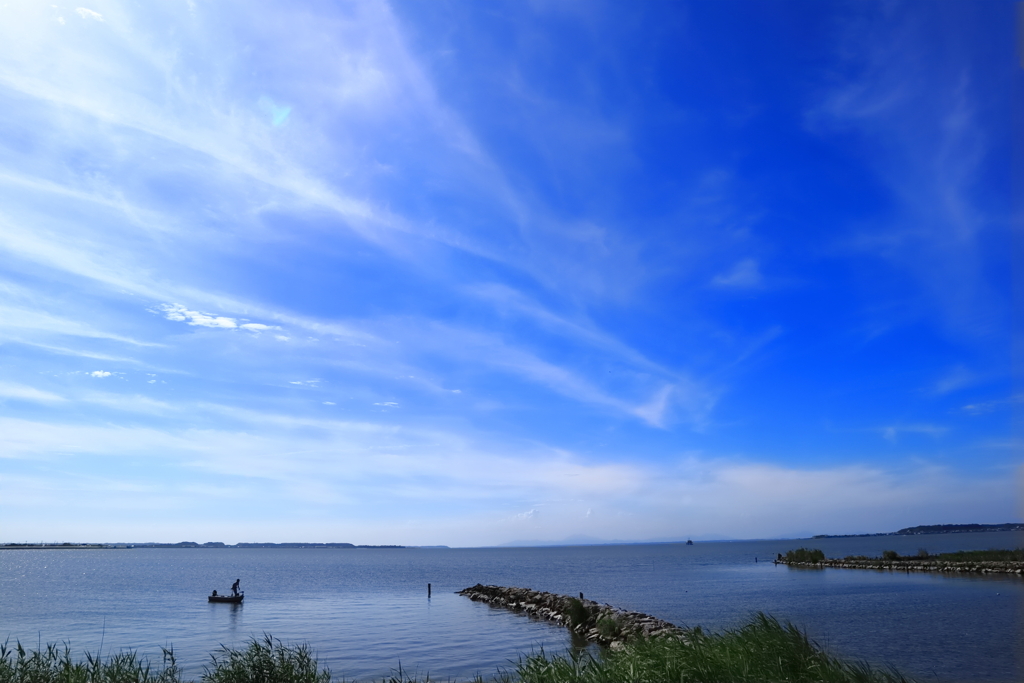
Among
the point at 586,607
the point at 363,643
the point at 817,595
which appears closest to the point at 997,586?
the point at 817,595

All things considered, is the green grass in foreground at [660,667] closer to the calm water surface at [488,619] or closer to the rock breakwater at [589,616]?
the calm water surface at [488,619]

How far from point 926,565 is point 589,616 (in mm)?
50051

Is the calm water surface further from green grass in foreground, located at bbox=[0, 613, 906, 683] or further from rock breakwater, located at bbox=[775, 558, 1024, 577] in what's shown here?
rock breakwater, located at bbox=[775, 558, 1024, 577]

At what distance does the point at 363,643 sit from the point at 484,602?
24705mm

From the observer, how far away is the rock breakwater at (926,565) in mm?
57938

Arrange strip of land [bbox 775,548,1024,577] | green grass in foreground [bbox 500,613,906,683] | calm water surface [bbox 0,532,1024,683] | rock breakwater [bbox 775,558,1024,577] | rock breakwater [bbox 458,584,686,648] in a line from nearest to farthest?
1. green grass in foreground [bbox 500,613,906,683]
2. calm water surface [bbox 0,532,1024,683]
3. rock breakwater [bbox 458,584,686,648]
4. rock breakwater [bbox 775,558,1024,577]
5. strip of land [bbox 775,548,1024,577]

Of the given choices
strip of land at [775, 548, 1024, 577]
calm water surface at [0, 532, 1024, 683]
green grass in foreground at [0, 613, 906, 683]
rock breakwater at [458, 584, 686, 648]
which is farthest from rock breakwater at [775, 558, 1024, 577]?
green grass in foreground at [0, 613, 906, 683]

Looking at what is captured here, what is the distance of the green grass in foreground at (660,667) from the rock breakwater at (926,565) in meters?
59.0

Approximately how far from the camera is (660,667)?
35.6 feet

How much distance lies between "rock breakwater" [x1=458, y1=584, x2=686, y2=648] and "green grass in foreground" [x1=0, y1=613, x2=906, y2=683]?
312 inches

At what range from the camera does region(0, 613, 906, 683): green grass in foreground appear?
32.8 feet

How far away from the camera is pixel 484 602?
58438 millimetres

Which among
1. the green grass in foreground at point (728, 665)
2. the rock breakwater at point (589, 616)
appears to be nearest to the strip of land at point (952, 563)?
the rock breakwater at point (589, 616)

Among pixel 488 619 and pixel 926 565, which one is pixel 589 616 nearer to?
pixel 488 619
